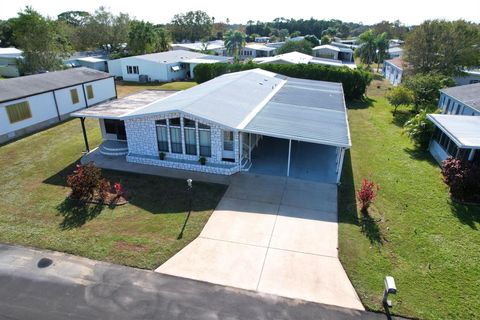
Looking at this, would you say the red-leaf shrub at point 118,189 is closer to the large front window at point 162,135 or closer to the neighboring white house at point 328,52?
the large front window at point 162,135

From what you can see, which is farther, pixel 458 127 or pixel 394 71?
pixel 394 71

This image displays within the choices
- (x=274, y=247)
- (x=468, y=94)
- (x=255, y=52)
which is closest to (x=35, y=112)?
(x=274, y=247)

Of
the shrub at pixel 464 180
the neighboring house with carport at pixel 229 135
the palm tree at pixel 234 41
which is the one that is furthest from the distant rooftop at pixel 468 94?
the palm tree at pixel 234 41

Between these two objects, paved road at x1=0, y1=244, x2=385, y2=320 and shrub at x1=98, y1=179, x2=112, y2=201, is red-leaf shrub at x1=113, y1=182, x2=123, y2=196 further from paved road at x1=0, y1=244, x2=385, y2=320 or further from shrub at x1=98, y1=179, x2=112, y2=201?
paved road at x1=0, y1=244, x2=385, y2=320

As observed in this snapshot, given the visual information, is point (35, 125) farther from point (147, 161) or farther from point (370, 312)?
point (370, 312)

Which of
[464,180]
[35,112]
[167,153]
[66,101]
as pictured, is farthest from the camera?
[66,101]

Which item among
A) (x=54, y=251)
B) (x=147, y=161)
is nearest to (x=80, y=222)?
(x=54, y=251)

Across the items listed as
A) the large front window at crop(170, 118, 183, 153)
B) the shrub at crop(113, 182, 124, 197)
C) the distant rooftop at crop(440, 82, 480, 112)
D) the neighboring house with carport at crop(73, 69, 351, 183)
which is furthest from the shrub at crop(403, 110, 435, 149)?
the shrub at crop(113, 182, 124, 197)

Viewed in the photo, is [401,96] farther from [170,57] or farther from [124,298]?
[170,57]
